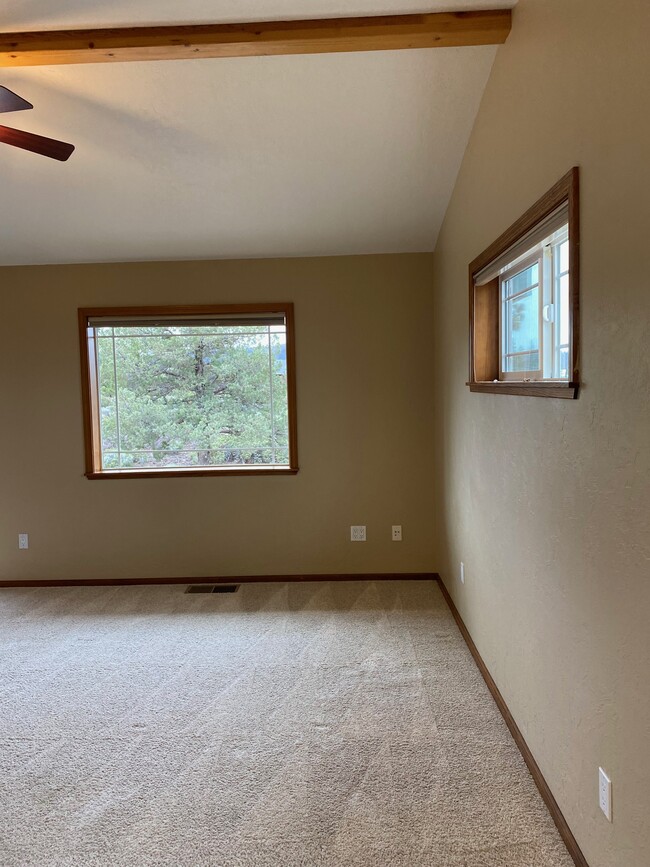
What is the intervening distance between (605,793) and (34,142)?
2771 mm

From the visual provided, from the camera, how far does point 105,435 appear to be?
4.05 meters

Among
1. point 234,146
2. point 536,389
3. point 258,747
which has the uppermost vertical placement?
point 234,146

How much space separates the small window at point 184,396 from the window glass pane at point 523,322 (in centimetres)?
180

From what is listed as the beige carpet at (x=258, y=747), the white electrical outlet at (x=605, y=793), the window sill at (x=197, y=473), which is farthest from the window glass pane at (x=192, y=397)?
the white electrical outlet at (x=605, y=793)

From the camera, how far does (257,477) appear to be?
3.91 m

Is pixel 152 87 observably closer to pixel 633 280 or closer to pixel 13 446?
pixel 633 280

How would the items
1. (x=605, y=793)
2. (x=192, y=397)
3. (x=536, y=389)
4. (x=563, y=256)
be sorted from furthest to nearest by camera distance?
(x=192, y=397) < (x=563, y=256) < (x=536, y=389) < (x=605, y=793)

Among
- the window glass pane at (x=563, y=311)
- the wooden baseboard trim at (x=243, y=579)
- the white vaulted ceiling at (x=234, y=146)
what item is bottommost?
the wooden baseboard trim at (x=243, y=579)

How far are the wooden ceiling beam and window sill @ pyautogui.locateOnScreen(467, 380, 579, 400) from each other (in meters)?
1.34

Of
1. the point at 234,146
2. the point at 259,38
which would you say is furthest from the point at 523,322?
the point at 234,146

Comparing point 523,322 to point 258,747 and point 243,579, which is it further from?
point 243,579

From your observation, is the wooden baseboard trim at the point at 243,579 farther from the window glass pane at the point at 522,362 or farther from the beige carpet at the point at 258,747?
the window glass pane at the point at 522,362

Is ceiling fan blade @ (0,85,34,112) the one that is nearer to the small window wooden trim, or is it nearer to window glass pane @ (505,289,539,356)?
the small window wooden trim

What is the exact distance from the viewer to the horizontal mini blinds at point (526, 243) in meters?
1.69
